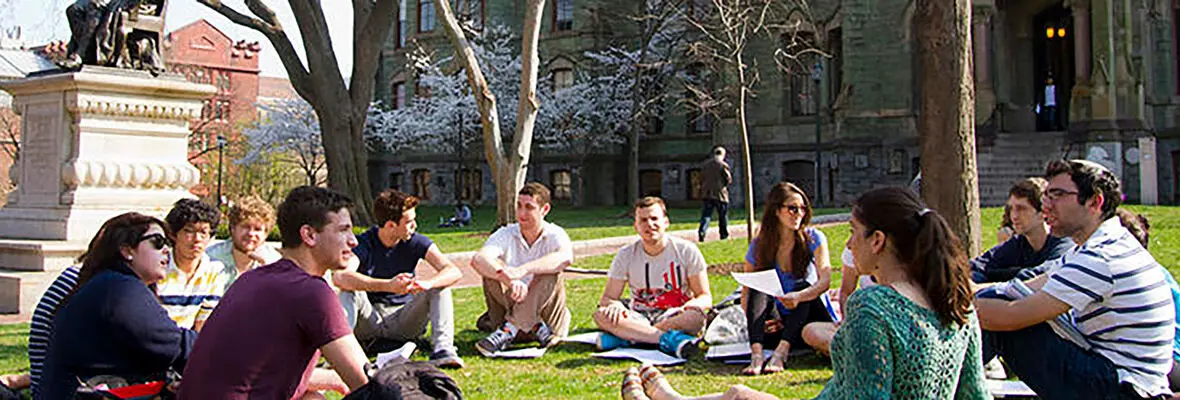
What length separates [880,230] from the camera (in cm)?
311

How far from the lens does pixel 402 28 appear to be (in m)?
41.6

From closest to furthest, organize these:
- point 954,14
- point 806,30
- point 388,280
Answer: point 388,280 < point 954,14 < point 806,30

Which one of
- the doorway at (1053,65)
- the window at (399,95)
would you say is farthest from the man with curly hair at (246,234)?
the window at (399,95)

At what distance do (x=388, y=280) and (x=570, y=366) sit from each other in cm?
144

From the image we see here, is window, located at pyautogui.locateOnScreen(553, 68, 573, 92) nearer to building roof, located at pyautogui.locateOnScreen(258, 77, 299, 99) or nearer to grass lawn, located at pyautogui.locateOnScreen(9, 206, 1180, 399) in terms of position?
grass lawn, located at pyautogui.locateOnScreen(9, 206, 1180, 399)

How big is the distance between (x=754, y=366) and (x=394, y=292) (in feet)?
8.23

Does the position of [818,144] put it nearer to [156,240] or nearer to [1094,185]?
[1094,185]

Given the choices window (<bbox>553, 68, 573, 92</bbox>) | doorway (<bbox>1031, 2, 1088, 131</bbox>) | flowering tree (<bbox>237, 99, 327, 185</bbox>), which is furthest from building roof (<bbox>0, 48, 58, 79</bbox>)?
doorway (<bbox>1031, 2, 1088, 131</bbox>)

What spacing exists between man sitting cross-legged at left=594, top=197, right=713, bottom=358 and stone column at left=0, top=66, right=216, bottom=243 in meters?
4.90

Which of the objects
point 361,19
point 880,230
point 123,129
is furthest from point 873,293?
point 361,19

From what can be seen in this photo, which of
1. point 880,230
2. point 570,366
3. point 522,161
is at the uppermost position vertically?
point 522,161

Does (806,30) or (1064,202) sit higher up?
(806,30)

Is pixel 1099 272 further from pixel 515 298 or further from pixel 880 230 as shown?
pixel 515 298

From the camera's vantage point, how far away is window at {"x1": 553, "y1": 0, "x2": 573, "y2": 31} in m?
36.8
